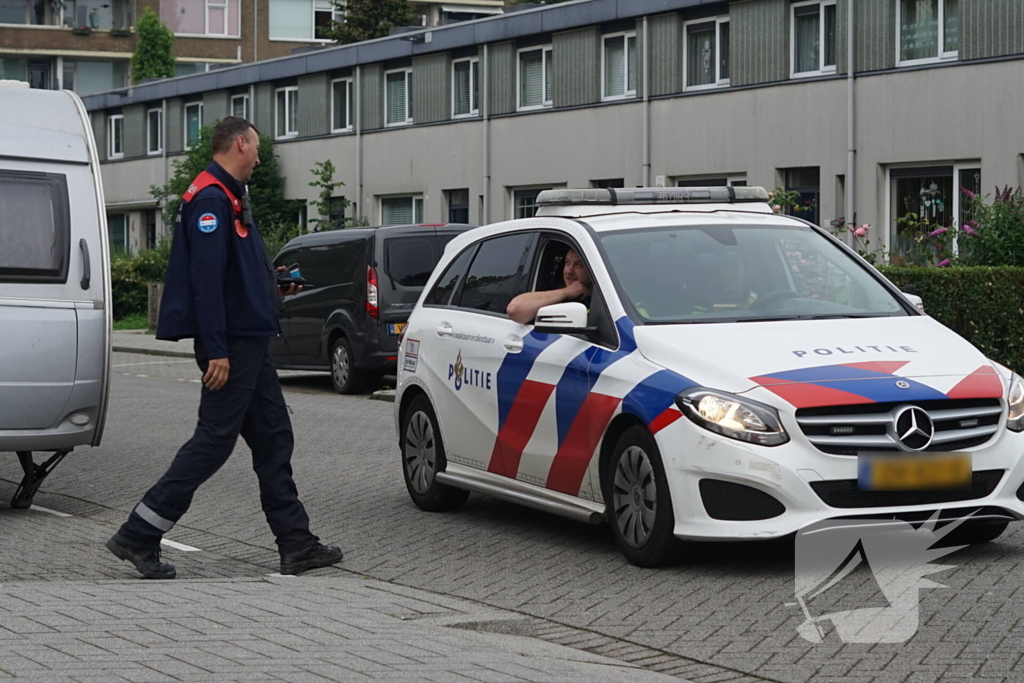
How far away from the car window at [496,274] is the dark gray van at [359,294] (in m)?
8.98

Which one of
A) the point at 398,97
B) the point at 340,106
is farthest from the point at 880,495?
the point at 340,106

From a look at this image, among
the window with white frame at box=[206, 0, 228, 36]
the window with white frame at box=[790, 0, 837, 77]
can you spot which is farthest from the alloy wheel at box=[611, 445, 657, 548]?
the window with white frame at box=[206, 0, 228, 36]

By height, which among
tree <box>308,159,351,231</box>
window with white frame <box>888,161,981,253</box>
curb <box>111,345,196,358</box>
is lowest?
curb <box>111,345,196,358</box>

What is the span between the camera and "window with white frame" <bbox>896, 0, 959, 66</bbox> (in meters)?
26.6

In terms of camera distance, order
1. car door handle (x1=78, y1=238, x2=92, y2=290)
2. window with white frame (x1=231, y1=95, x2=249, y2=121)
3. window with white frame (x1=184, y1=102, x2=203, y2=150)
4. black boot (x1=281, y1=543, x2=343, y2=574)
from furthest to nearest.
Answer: window with white frame (x1=184, y1=102, x2=203, y2=150)
window with white frame (x1=231, y1=95, x2=249, y2=121)
car door handle (x1=78, y1=238, x2=92, y2=290)
black boot (x1=281, y1=543, x2=343, y2=574)

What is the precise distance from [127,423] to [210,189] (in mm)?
8548

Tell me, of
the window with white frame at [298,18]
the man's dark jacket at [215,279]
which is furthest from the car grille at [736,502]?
the window with white frame at [298,18]

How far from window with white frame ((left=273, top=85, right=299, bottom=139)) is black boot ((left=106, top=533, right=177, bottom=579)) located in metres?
37.4

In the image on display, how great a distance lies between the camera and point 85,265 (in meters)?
9.45

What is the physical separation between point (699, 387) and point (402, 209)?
33.8 metres

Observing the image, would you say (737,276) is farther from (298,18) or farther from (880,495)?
(298,18)

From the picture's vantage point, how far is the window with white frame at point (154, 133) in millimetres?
50875

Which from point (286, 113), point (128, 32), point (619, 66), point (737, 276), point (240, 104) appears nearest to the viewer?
point (737, 276)

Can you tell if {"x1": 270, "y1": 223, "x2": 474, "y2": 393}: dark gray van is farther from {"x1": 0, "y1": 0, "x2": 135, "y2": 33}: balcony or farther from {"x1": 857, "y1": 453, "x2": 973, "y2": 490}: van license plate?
→ {"x1": 0, "y1": 0, "x2": 135, "y2": 33}: balcony
